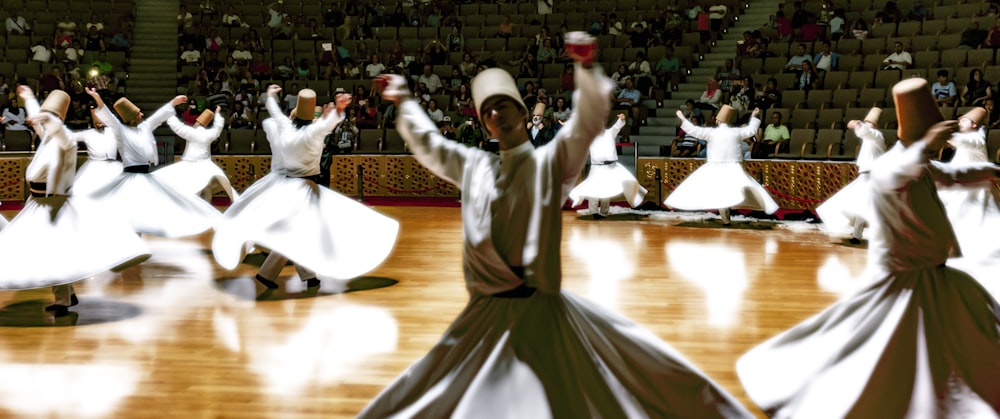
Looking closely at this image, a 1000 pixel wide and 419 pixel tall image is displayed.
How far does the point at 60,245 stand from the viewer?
618cm

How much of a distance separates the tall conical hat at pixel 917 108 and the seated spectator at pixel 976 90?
975 centimetres

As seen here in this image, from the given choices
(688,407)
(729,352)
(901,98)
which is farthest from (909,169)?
(729,352)

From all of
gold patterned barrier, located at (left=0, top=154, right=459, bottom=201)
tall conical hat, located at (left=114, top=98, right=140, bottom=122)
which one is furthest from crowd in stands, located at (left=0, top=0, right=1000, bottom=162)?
tall conical hat, located at (left=114, top=98, right=140, bottom=122)

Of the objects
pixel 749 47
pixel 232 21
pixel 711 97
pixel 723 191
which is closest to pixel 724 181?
pixel 723 191

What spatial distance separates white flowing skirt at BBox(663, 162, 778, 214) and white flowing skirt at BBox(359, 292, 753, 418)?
8.62 m

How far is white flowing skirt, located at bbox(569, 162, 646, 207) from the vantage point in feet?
40.6

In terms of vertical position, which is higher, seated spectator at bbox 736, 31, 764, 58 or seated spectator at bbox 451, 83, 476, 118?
seated spectator at bbox 736, 31, 764, 58

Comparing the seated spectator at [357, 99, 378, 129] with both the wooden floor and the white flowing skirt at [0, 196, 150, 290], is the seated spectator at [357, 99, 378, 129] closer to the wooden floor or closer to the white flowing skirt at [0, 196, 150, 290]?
the wooden floor

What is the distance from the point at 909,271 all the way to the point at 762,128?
11.1 m

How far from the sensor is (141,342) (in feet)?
18.5

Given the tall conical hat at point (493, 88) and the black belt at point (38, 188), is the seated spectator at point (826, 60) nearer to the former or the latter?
the black belt at point (38, 188)

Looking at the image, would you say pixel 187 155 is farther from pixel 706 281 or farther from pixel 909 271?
pixel 909 271

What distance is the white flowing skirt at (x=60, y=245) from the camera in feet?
19.9

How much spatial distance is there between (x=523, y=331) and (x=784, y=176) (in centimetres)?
1063
